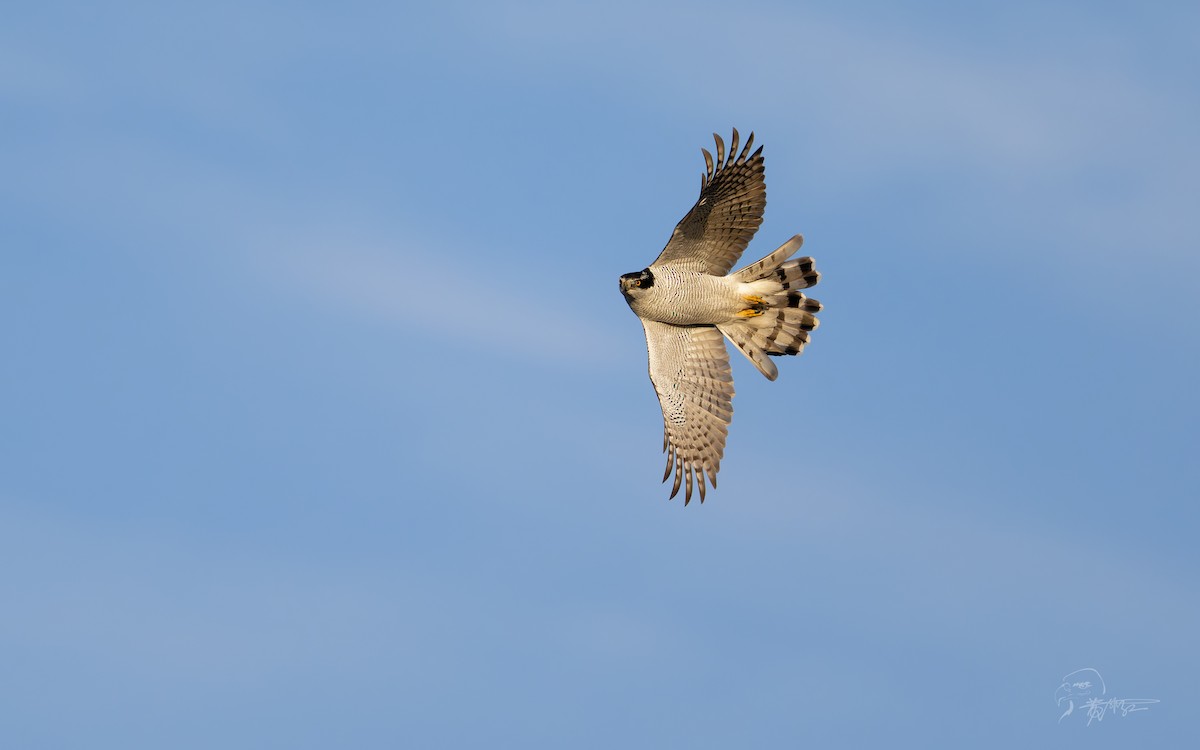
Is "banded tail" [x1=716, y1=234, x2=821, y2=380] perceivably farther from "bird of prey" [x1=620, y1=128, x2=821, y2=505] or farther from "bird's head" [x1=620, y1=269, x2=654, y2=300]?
"bird's head" [x1=620, y1=269, x2=654, y2=300]

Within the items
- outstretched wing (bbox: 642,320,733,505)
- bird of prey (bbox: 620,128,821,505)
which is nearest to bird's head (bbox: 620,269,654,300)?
bird of prey (bbox: 620,128,821,505)

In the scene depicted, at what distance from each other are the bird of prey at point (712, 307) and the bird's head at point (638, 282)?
0.05ft

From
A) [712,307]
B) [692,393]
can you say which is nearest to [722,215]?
[712,307]

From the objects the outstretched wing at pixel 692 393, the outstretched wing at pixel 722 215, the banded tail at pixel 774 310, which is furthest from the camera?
the outstretched wing at pixel 692 393

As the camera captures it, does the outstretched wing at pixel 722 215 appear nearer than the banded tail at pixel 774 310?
Yes

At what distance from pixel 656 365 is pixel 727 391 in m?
1.13

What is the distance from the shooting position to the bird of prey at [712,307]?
26859 millimetres

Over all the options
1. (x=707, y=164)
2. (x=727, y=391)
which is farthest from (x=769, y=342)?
(x=707, y=164)

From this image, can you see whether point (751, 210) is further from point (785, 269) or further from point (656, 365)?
point (656, 365)

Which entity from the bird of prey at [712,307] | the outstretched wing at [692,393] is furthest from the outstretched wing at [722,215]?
the outstretched wing at [692,393]

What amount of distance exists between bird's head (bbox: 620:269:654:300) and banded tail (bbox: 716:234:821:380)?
1.24 m

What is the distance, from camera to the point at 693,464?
28734mm

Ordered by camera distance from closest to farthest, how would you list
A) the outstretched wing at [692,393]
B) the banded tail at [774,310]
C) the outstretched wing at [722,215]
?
the outstretched wing at [722,215] < the banded tail at [774,310] < the outstretched wing at [692,393]

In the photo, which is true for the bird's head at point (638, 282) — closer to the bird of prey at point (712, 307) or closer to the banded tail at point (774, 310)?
the bird of prey at point (712, 307)
